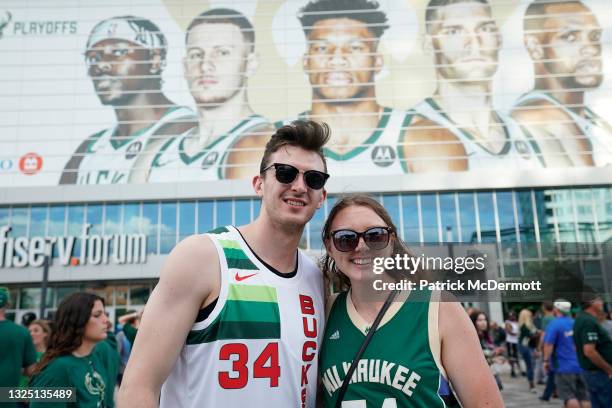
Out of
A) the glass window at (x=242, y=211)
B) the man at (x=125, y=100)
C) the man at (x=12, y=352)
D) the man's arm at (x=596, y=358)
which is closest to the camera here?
the man at (x=12, y=352)

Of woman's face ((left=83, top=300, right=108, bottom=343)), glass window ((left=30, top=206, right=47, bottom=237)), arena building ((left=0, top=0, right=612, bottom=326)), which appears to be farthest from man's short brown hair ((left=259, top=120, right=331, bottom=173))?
glass window ((left=30, top=206, right=47, bottom=237))

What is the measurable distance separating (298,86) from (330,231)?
2884 cm

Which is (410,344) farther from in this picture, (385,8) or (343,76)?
(385,8)

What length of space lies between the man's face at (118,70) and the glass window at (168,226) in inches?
328

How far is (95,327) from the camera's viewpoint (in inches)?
141

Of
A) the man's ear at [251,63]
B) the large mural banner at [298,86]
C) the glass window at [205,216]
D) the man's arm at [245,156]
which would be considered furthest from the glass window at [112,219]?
the man's ear at [251,63]

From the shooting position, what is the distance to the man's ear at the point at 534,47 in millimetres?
29562

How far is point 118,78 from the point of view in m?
30.1

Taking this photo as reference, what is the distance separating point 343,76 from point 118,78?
50.5ft

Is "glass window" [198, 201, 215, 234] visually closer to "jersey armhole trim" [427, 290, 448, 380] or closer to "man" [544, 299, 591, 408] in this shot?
"man" [544, 299, 591, 408]

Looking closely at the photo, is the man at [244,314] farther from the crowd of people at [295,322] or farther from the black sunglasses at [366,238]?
the black sunglasses at [366,238]

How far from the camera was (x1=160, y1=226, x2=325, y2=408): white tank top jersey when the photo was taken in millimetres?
1764

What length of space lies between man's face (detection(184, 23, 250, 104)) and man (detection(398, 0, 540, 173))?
40.1ft

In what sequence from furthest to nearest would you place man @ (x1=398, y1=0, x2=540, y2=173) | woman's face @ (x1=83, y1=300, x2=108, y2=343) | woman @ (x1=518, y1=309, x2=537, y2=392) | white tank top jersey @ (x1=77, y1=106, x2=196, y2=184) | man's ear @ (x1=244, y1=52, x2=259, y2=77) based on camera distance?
man's ear @ (x1=244, y1=52, x2=259, y2=77) < white tank top jersey @ (x1=77, y1=106, x2=196, y2=184) < man @ (x1=398, y1=0, x2=540, y2=173) < woman @ (x1=518, y1=309, x2=537, y2=392) < woman's face @ (x1=83, y1=300, x2=108, y2=343)
